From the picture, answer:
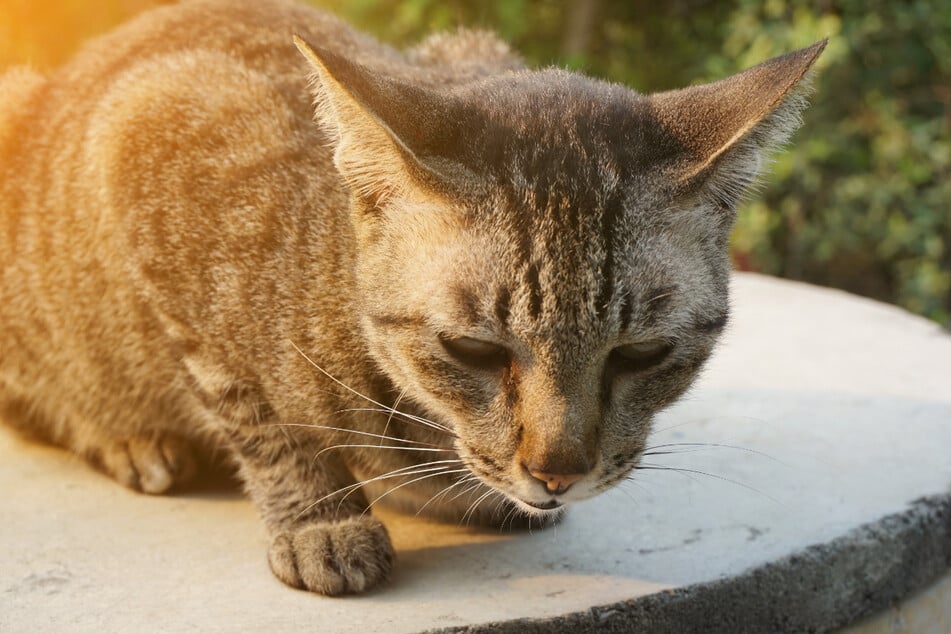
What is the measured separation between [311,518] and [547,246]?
1.03 metres

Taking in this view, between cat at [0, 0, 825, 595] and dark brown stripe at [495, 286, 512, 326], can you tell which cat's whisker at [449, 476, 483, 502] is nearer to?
cat at [0, 0, 825, 595]

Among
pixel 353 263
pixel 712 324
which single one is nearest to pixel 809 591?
pixel 712 324

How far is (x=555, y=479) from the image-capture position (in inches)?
87.4

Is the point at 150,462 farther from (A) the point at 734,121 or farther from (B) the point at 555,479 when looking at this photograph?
(A) the point at 734,121

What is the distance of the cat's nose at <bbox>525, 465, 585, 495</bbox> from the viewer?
87.1 inches

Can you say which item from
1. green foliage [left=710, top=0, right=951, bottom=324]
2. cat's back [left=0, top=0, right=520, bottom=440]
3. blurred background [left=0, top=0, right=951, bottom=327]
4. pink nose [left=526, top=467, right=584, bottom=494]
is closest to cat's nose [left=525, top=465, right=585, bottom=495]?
pink nose [left=526, top=467, right=584, bottom=494]

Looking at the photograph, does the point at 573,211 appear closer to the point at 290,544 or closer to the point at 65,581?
the point at 290,544

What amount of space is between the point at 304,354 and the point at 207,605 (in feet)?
2.08

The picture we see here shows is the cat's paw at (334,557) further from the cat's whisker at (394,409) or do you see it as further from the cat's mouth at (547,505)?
the cat's mouth at (547,505)

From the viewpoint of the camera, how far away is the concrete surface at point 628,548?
2418 millimetres

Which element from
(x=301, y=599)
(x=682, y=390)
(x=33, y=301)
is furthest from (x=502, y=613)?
(x=33, y=301)

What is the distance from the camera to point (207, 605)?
2.43 metres

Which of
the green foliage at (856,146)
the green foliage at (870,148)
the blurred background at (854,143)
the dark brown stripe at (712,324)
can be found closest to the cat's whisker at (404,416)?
the dark brown stripe at (712,324)

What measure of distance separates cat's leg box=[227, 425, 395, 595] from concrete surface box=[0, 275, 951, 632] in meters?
0.05
